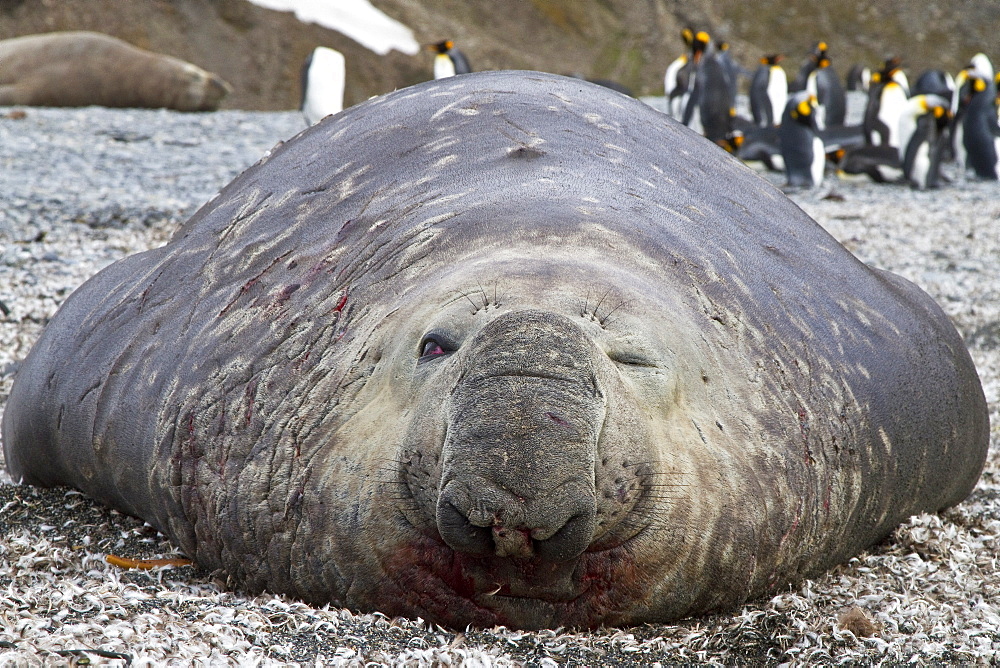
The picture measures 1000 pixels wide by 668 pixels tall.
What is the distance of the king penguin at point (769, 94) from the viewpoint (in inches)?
815

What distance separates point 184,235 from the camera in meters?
3.39

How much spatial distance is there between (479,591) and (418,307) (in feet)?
1.92

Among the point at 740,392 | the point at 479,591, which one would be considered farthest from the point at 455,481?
the point at 740,392

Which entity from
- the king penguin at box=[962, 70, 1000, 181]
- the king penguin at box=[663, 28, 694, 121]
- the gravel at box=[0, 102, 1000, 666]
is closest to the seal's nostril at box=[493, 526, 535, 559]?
the gravel at box=[0, 102, 1000, 666]

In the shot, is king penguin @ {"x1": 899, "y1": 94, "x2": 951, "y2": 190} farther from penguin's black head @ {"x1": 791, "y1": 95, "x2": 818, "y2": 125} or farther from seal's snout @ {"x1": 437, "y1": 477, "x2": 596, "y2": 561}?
seal's snout @ {"x1": 437, "y1": 477, "x2": 596, "y2": 561}

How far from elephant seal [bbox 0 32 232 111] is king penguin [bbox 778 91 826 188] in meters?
8.68

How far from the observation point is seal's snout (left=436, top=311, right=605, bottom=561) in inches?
72.4

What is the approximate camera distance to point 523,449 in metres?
1.85

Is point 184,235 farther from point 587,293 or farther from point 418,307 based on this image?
point 587,293

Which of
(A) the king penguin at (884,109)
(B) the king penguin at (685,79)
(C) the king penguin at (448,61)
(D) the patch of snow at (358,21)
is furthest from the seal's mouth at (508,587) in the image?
(D) the patch of snow at (358,21)

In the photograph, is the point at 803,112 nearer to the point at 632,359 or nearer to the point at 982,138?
the point at 982,138

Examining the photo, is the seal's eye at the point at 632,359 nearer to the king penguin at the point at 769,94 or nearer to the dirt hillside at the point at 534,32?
the king penguin at the point at 769,94

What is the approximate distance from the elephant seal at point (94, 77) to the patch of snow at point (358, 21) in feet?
17.8

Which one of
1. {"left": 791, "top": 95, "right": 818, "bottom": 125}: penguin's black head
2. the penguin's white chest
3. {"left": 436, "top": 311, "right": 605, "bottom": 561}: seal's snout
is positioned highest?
{"left": 436, "top": 311, "right": 605, "bottom": 561}: seal's snout
